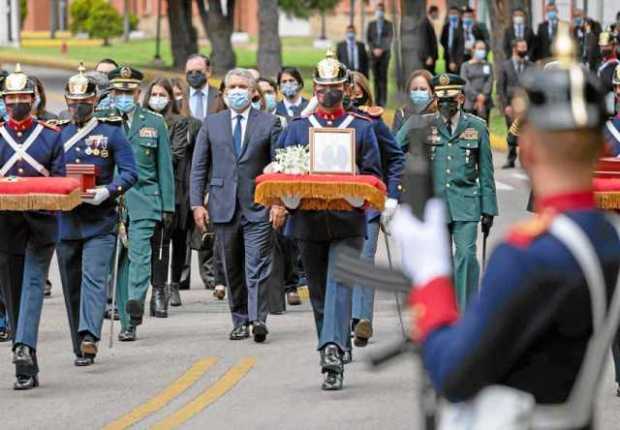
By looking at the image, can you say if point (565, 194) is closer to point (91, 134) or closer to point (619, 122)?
point (619, 122)

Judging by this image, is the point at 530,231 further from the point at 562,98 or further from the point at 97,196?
the point at 97,196

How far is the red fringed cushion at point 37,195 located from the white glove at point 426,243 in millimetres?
7828

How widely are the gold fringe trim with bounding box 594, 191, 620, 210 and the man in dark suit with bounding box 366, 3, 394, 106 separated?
90.2ft

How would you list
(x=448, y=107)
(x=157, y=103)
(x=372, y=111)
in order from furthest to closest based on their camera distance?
(x=157, y=103) → (x=372, y=111) → (x=448, y=107)

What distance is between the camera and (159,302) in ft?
53.5

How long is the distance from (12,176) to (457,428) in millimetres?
8251

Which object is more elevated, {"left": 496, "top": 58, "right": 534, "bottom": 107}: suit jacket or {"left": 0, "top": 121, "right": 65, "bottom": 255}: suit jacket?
{"left": 496, "top": 58, "right": 534, "bottom": 107}: suit jacket

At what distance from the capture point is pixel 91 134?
13547 mm

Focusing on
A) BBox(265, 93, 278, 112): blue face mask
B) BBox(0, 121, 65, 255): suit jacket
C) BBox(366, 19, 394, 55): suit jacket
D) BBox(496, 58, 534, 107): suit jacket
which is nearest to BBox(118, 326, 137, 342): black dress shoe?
BBox(0, 121, 65, 255): suit jacket

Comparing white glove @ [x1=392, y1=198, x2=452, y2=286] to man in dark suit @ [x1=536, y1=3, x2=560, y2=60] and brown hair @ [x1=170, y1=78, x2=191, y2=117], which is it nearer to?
brown hair @ [x1=170, y1=78, x2=191, y2=117]

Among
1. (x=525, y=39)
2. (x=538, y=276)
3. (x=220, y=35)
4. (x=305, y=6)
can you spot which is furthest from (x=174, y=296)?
(x=305, y=6)

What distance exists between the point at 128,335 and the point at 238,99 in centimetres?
198

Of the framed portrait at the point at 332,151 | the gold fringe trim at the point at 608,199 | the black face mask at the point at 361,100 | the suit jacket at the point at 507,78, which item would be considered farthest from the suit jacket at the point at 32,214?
the suit jacket at the point at 507,78

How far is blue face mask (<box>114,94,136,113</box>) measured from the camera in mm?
15523
